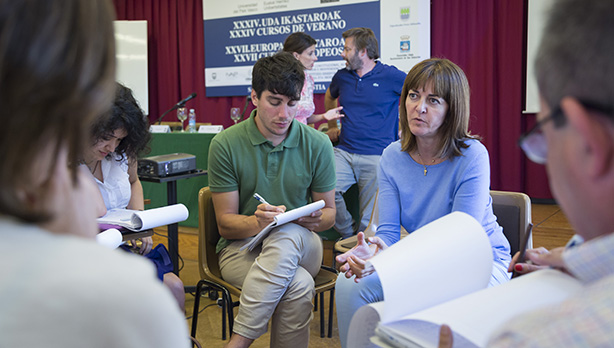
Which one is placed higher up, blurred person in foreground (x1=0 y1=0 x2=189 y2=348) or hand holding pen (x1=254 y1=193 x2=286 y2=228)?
blurred person in foreground (x1=0 y1=0 x2=189 y2=348)

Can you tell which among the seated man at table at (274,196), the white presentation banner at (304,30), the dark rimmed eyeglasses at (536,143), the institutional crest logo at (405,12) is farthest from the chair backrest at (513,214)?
the institutional crest logo at (405,12)

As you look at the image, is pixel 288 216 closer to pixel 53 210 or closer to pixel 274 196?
pixel 274 196

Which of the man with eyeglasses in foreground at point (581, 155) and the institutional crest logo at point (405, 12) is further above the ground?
the institutional crest logo at point (405, 12)

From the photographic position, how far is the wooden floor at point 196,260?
2.44 metres

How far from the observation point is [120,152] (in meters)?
2.19

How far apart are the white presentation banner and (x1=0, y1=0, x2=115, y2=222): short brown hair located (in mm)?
5388

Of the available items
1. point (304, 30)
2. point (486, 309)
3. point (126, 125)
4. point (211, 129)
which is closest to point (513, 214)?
point (486, 309)

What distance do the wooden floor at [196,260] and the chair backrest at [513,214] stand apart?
100cm

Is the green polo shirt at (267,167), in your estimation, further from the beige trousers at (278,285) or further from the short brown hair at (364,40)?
the short brown hair at (364,40)

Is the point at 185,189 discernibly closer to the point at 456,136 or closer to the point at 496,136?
the point at 456,136

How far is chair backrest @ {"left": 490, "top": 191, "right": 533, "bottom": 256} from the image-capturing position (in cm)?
180

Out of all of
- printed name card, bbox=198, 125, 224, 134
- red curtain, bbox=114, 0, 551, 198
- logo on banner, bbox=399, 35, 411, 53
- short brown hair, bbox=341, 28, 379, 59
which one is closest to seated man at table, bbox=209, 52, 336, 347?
short brown hair, bbox=341, 28, 379, 59

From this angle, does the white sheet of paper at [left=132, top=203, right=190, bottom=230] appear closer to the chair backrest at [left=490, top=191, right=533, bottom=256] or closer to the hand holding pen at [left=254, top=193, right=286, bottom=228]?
the hand holding pen at [left=254, top=193, right=286, bottom=228]

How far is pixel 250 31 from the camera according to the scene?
6.73 metres
